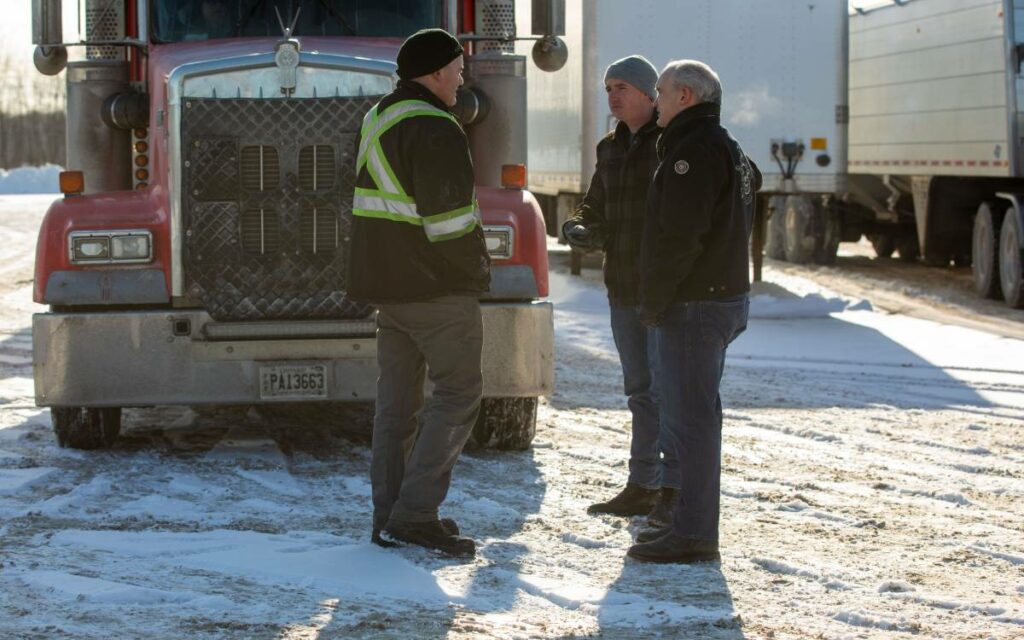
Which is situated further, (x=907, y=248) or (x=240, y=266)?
(x=907, y=248)

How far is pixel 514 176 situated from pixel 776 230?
658 inches

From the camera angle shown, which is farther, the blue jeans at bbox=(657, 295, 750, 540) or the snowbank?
the snowbank

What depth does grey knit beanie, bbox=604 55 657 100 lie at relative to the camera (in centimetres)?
746

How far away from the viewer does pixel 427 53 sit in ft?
21.9

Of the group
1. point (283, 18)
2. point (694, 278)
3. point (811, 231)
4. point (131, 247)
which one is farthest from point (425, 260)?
point (811, 231)

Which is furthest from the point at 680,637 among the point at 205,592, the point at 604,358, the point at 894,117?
the point at 894,117

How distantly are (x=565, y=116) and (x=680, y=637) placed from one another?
15.4 m

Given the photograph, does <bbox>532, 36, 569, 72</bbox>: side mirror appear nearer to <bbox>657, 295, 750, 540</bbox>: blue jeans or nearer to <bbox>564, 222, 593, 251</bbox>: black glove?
<bbox>564, 222, 593, 251</bbox>: black glove

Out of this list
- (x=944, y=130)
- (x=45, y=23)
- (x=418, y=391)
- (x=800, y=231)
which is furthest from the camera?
(x=800, y=231)

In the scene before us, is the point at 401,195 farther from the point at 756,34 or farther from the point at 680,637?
the point at 756,34

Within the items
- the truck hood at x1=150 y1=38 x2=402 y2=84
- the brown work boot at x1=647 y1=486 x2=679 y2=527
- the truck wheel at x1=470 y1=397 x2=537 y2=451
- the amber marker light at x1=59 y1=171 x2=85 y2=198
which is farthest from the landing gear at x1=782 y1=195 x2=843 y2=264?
the brown work boot at x1=647 y1=486 x2=679 y2=527

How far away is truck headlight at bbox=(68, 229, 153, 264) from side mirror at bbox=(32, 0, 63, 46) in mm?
1334

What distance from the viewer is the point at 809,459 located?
912 centimetres

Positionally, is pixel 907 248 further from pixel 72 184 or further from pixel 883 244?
pixel 72 184
